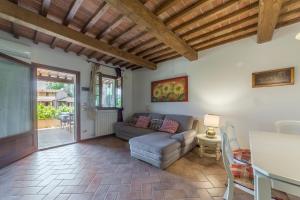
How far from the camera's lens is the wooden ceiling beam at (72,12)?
6.46 ft

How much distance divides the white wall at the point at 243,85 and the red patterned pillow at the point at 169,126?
545 millimetres

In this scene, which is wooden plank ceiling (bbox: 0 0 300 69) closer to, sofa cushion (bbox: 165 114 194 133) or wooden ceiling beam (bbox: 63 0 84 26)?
wooden ceiling beam (bbox: 63 0 84 26)

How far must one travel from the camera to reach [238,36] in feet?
9.43

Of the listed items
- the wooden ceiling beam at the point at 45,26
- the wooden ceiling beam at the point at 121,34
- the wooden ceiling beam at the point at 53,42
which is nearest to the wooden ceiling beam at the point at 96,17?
the wooden ceiling beam at the point at 45,26

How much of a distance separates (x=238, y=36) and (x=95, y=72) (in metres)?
3.80

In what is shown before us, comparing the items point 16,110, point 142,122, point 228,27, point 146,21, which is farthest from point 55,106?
point 228,27

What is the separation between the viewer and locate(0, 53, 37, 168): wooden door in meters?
2.56

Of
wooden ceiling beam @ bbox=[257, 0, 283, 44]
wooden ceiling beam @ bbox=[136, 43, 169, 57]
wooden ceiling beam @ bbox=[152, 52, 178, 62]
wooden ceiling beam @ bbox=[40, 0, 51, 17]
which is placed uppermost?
wooden ceiling beam @ bbox=[40, 0, 51, 17]

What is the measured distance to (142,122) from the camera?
4246 mm

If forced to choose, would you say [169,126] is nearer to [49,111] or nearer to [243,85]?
[243,85]

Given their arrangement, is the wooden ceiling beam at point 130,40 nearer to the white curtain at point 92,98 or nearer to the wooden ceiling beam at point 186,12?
the wooden ceiling beam at point 186,12

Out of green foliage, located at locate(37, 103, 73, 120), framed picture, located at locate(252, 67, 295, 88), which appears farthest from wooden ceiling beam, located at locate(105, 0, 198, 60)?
green foliage, located at locate(37, 103, 73, 120)

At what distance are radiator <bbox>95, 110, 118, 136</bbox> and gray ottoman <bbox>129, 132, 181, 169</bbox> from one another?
1.98 m

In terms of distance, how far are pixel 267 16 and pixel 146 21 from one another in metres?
1.65
